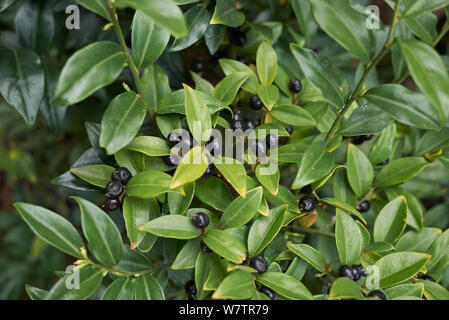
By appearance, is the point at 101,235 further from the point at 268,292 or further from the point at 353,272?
the point at 353,272

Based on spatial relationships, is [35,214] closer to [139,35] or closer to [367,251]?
[139,35]

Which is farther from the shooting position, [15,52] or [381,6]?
[381,6]

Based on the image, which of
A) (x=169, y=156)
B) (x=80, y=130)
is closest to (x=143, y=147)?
(x=169, y=156)

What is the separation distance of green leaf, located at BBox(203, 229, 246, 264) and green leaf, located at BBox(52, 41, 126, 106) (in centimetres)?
29

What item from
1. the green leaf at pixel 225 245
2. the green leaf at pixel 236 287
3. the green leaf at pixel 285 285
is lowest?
the green leaf at pixel 285 285

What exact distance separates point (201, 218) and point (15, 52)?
0.59 meters

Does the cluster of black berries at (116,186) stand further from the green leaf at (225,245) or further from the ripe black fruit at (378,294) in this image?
the ripe black fruit at (378,294)

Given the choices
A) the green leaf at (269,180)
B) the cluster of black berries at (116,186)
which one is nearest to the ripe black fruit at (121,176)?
the cluster of black berries at (116,186)

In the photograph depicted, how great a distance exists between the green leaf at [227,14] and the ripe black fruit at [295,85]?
170mm

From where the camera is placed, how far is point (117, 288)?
63 cm

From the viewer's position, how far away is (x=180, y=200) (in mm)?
686

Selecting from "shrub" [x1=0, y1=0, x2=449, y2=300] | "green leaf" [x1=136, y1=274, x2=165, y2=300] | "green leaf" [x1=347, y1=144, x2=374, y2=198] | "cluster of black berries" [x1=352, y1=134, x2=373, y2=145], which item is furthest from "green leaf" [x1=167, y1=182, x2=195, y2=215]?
"cluster of black berries" [x1=352, y1=134, x2=373, y2=145]

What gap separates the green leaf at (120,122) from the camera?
60 cm

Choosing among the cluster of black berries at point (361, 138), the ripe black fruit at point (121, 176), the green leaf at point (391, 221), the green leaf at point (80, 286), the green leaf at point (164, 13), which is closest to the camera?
the green leaf at point (164, 13)
